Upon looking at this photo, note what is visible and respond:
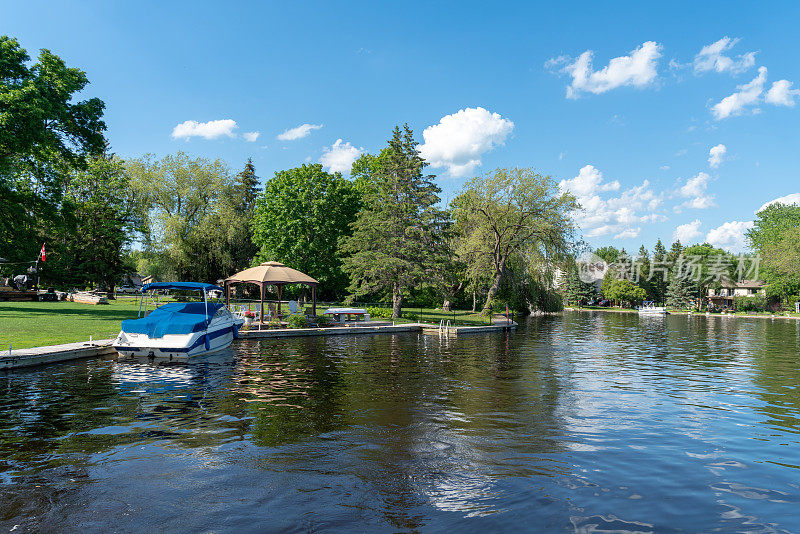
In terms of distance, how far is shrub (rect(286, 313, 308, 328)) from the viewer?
1125 inches

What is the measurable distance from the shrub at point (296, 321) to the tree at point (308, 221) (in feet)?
61.1

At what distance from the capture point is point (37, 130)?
28.9 meters

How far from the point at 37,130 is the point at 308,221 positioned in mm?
24051

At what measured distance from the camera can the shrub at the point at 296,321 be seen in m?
28.6

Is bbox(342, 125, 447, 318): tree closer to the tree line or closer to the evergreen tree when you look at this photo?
the tree line

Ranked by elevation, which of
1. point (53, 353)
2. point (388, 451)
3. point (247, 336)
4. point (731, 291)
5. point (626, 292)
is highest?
point (731, 291)

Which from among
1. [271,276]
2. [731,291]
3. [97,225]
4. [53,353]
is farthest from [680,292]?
[53,353]

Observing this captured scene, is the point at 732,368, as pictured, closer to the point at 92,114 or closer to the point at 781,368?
the point at 781,368

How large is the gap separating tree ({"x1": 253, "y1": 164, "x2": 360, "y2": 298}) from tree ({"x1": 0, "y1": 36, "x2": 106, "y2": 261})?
17837mm

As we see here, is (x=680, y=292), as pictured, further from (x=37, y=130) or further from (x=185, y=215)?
(x=37, y=130)

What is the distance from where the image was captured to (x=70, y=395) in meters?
→ 11.8

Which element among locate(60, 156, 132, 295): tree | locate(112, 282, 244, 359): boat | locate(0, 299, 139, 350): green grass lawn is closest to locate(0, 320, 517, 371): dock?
locate(112, 282, 244, 359): boat

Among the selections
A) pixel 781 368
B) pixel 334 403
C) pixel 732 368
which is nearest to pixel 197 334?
pixel 334 403

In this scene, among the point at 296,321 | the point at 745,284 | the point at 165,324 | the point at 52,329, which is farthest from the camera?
the point at 745,284
